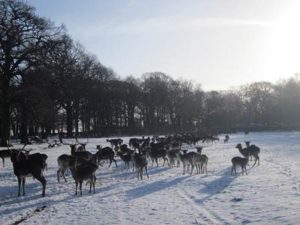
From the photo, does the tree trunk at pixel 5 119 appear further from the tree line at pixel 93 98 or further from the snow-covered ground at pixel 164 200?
the snow-covered ground at pixel 164 200

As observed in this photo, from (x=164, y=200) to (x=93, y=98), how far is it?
74.5m

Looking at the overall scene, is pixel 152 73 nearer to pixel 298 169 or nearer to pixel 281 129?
pixel 281 129

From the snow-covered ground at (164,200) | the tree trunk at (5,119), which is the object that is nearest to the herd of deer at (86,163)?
the snow-covered ground at (164,200)

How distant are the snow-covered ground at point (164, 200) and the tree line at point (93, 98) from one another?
897 inches

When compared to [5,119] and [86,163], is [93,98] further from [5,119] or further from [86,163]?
[86,163]

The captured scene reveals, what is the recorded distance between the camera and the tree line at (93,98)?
45438 millimetres

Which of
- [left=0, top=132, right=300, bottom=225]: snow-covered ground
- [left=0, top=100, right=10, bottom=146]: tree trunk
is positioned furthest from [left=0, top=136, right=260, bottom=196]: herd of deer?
[left=0, top=100, right=10, bottom=146]: tree trunk

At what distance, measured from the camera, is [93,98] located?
295 ft

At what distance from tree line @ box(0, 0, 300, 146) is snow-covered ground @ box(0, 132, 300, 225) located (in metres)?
22.8

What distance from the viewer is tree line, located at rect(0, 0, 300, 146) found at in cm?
4544

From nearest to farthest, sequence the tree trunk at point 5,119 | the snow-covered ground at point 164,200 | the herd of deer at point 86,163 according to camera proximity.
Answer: the snow-covered ground at point 164,200 < the herd of deer at point 86,163 < the tree trunk at point 5,119

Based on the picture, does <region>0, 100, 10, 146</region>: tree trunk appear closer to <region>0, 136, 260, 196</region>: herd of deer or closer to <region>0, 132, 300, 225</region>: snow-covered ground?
<region>0, 136, 260, 196</region>: herd of deer

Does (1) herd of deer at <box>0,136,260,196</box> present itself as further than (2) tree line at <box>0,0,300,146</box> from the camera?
No

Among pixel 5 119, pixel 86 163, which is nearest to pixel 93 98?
pixel 5 119
